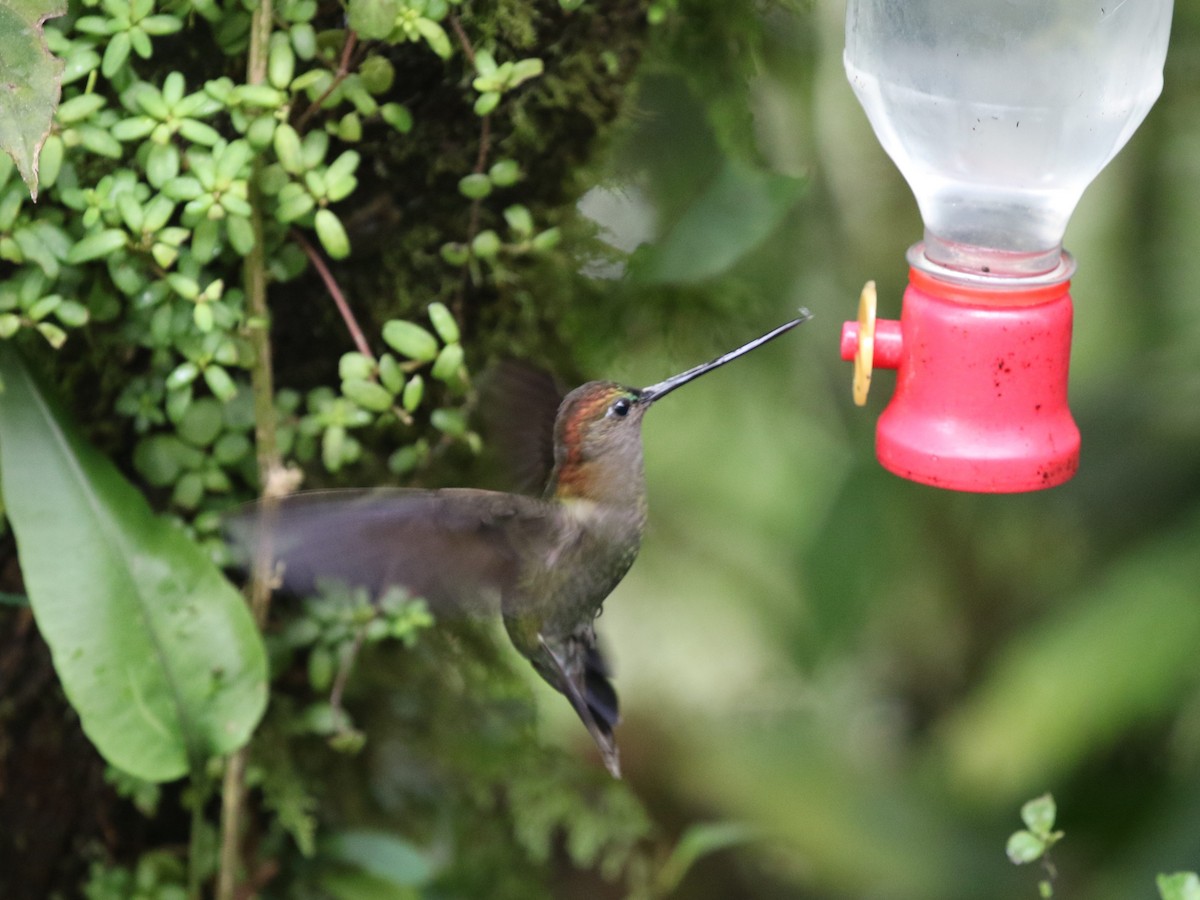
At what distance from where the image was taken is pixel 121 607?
49.1 inches

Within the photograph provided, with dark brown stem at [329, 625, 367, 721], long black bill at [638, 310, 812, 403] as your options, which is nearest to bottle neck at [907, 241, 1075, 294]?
long black bill at [638, 310, 812, 403]

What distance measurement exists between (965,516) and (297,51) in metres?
1.88

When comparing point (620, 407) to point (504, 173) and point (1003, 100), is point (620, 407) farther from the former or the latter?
point (1003, 100)

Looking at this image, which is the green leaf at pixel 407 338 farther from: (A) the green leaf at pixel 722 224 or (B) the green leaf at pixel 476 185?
(A) the green leaf at pixel 722 224

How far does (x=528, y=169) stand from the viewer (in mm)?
1412

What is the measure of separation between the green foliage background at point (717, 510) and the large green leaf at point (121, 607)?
0.08m

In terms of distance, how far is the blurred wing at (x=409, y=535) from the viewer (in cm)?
100

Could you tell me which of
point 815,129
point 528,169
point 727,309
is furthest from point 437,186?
point 815,129

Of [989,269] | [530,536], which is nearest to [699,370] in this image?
[530,536]

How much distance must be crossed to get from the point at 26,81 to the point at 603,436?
526mm

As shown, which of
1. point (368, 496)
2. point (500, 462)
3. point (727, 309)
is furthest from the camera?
point (727, 309)

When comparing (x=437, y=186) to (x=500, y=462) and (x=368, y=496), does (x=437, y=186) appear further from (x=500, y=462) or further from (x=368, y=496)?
(x=368, y=496)

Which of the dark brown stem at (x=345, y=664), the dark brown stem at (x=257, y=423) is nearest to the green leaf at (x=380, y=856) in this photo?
the dark brown stem at (x=257, y=423)

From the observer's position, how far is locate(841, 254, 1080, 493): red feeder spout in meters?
1.15
